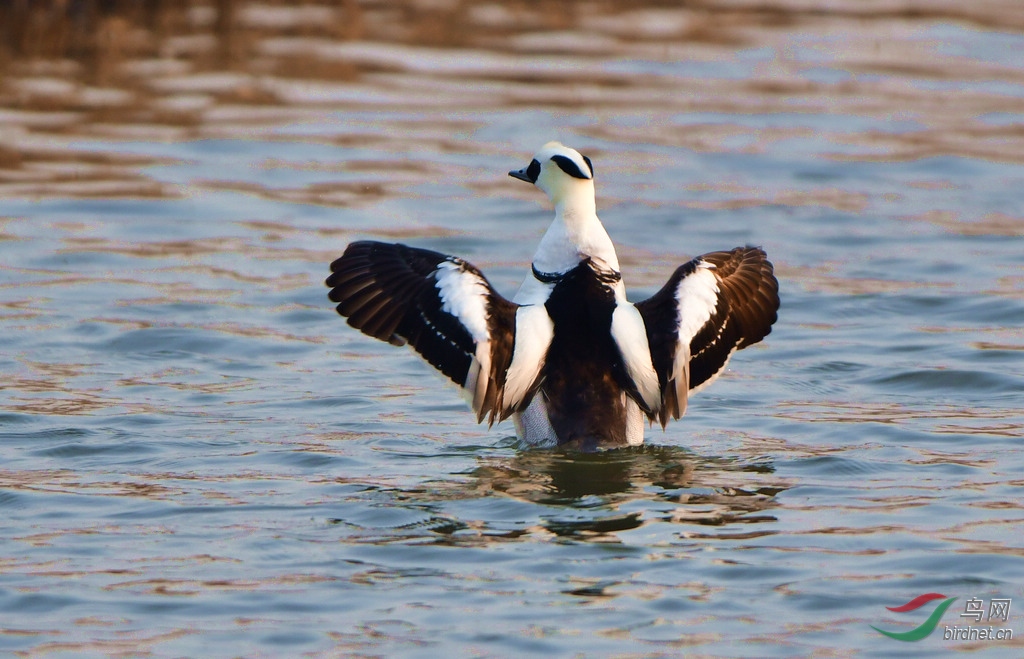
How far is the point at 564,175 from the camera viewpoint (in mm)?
8391

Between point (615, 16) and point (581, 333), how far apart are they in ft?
46.6

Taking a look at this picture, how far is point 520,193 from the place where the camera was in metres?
15.1

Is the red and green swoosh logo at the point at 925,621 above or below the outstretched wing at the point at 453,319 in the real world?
below

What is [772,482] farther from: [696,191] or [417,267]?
[696,191]

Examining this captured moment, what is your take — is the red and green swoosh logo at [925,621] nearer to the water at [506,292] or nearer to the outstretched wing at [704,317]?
the water at [506,292]

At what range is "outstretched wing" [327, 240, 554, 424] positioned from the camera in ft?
25.8

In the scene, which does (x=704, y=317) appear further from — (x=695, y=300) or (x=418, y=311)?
(x=418, y=311)

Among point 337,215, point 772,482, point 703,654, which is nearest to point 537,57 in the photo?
point 337,215

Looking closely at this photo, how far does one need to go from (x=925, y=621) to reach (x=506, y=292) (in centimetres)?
647

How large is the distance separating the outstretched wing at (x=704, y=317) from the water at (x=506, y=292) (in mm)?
450

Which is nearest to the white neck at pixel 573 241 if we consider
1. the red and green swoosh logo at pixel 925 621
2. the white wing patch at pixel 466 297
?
the white wing patch at pixel 466 297

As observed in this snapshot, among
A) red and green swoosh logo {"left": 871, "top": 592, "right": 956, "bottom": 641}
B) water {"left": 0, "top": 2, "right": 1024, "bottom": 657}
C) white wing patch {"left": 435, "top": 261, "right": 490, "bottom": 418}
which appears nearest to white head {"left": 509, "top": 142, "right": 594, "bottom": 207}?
white wing patch {"left": 435, "top": 261, "right": 490, "bottom": 418}

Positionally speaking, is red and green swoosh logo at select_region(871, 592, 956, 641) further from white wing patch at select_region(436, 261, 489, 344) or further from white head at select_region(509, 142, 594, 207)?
white head at select_region(509, 142, 594, 207)

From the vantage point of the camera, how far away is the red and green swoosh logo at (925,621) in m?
5.98
